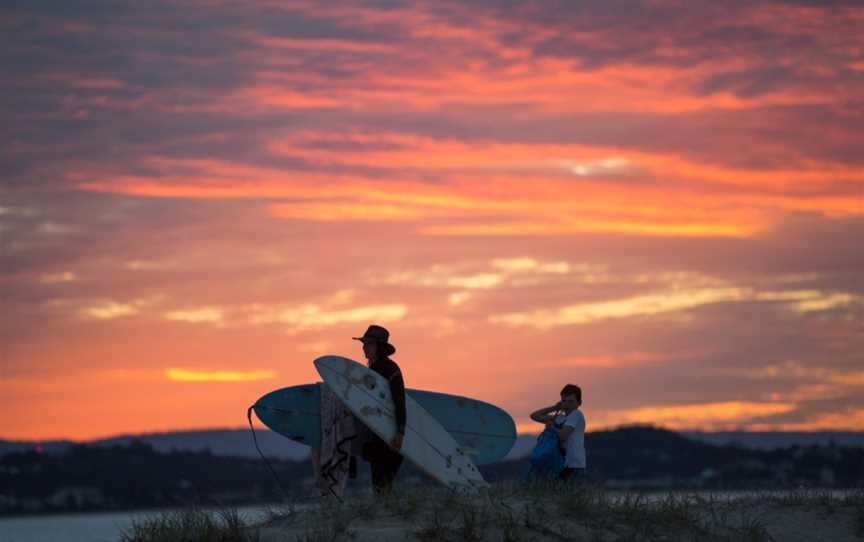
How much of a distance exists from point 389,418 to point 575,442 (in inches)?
86.1

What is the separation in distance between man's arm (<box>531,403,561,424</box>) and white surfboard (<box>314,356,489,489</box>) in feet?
3.25

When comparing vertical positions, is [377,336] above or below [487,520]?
above

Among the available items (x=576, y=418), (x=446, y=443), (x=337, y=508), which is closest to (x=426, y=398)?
(x=446, y=443)

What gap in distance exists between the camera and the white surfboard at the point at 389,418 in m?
16.9

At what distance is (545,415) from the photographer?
55.8ft

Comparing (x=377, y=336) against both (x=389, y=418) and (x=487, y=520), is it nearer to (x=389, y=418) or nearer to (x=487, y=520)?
(x=389, y=418)

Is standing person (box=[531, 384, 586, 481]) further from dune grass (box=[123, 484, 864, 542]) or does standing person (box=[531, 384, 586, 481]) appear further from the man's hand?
the man's hand

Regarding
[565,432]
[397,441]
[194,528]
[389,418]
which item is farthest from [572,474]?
[194,528]

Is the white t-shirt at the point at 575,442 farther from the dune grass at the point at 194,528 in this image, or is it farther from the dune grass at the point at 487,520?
the dune grass at the point at 194,528

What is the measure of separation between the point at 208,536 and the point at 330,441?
347cm

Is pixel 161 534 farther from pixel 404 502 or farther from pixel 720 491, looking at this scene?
pixel 720 491

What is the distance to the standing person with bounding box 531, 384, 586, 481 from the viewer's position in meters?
16.7

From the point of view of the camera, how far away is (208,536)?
14273 millimetres

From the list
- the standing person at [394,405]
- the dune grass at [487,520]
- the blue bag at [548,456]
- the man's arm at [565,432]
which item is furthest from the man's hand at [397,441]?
the man's arm at [565,432]
